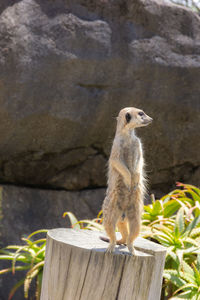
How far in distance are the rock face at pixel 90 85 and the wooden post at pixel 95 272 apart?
6.93ft

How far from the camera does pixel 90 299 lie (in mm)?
2094

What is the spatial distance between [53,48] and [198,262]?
2345 mm

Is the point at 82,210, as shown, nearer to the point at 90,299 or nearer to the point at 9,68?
the point at 9,68

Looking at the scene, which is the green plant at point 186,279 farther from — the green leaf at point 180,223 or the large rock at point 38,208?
the large rock at point 38,208

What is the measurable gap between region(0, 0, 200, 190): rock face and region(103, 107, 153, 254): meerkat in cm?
211

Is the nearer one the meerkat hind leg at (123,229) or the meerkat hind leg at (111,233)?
the meerkat hind leg at (111,233)

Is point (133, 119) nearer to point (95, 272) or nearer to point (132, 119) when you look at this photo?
point (132, 119)

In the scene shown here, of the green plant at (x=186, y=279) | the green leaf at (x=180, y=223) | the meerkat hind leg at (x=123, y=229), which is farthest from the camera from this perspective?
the green leaf at (x=180, y=223)

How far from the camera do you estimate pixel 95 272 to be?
207 centimetres

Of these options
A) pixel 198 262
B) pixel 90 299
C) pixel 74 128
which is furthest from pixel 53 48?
pixel 90 299

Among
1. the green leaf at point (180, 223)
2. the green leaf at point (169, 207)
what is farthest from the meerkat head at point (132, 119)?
the green leaf at point (169, 207)

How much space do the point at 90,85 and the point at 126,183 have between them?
2350 millimetres

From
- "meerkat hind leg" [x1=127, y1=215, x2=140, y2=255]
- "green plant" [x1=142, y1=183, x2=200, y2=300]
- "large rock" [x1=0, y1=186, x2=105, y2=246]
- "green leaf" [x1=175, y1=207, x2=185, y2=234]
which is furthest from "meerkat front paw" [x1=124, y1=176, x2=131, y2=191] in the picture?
"large rock" [x1=0, y1=186, x2=105, y2=246]

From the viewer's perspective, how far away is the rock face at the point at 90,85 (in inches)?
157
